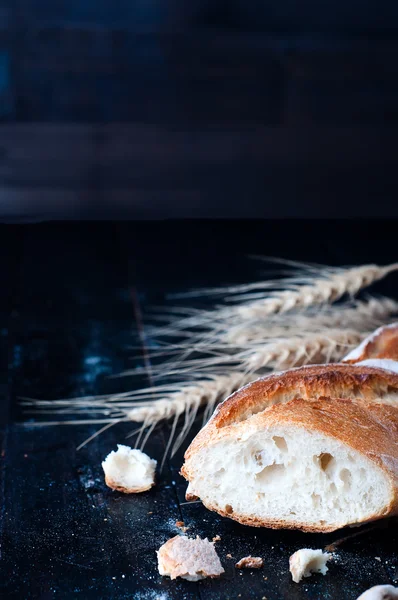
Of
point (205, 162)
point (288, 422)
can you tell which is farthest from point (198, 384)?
point (205, 162)

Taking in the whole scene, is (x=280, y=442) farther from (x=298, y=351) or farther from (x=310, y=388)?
(x=298, y=351)

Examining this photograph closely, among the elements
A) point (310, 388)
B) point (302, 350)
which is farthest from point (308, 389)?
point (302, 350)

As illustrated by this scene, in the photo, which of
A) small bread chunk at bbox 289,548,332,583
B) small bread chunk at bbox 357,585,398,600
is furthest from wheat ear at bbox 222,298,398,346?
small bread chunk at bbox 357,585,398,600

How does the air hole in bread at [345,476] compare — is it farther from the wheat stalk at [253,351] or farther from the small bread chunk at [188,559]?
the wheat stalk at [253,351]

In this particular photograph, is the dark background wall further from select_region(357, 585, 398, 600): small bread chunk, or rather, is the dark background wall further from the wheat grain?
select_region(357, 585, 398, 600): small bread chunk

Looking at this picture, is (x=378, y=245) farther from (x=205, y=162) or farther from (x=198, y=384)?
(x=198, y=384)

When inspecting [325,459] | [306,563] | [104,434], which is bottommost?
[104,434]
